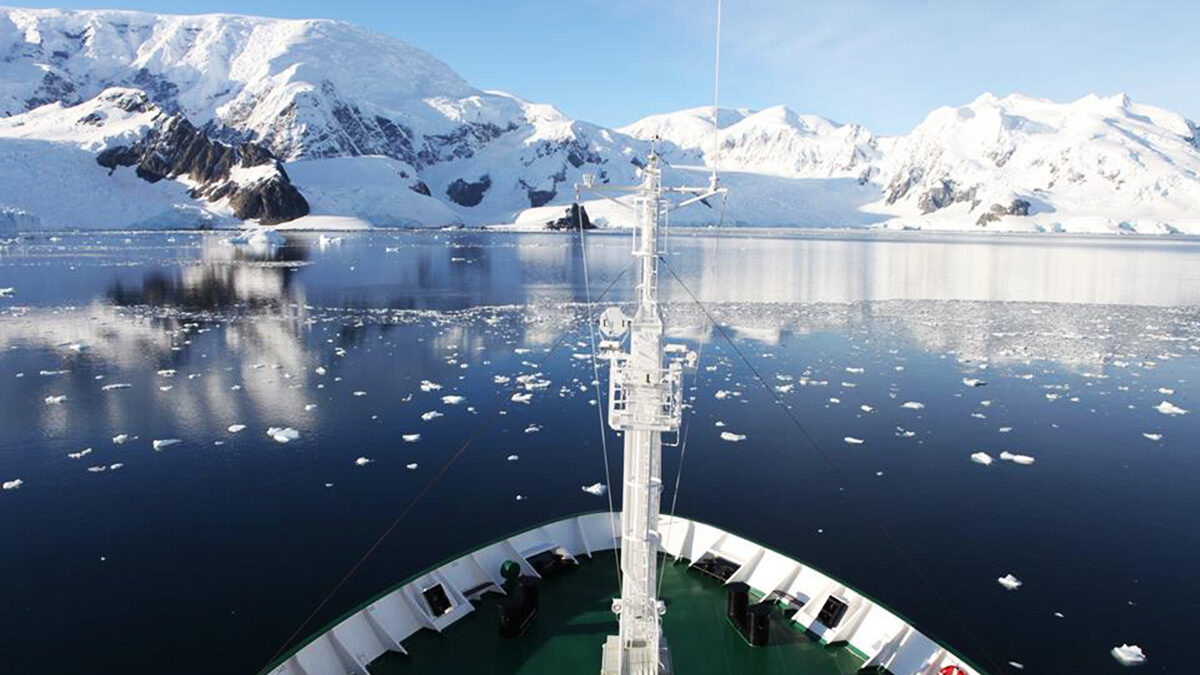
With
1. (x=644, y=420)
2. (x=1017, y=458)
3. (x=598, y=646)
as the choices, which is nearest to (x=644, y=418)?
(x=644, y=420)

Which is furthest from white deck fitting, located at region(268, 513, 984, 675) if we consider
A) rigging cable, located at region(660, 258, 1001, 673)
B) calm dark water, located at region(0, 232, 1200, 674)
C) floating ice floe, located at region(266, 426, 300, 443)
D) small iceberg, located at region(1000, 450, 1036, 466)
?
small iceberg, located at region(1000, 450, 1036, 466)

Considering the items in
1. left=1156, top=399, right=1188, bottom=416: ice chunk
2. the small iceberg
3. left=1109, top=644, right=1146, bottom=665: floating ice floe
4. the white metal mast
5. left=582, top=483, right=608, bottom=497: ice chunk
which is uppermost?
the white metal mast

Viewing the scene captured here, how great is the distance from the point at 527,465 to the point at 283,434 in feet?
29.5

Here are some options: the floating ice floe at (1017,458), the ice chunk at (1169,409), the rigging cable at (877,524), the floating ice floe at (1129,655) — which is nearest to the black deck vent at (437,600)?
the rigging cable at (877,524)

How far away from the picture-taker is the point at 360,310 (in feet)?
175

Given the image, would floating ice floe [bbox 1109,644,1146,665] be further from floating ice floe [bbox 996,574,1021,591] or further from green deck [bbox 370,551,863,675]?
green deck [bbox 370,551,863,675]

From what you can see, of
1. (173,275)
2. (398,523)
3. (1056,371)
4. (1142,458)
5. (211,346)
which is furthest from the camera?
(173,275)

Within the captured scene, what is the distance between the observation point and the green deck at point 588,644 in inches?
492

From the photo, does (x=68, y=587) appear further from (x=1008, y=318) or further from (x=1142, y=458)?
(x=1008, y=318)

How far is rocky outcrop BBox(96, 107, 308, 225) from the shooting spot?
568 ft

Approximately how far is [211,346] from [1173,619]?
41842mm

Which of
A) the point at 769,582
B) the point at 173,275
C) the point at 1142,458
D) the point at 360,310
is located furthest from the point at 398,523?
the point at 173,275

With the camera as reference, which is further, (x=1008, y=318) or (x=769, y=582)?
(x=1008, y=318)

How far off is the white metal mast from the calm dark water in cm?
747
